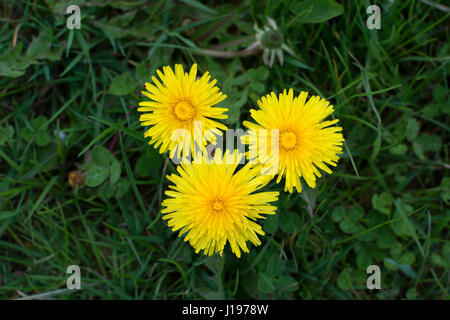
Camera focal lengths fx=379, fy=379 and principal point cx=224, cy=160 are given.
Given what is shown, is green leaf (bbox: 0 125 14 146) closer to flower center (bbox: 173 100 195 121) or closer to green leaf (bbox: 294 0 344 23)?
flower center (bbox: 173 100 195 121)

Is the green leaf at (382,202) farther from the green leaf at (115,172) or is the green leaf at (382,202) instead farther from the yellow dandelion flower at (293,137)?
the green leaf at (115,172)

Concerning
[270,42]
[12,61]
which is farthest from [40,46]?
[270,42]

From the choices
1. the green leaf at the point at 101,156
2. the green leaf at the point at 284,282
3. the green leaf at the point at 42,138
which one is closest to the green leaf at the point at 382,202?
the green leaf at the point at 284,282

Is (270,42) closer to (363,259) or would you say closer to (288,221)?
(288,221)

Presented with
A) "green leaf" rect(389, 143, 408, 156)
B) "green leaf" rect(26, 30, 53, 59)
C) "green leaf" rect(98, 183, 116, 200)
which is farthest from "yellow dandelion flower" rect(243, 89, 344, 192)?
"green leaf" rect(26, 30, 53, 59)

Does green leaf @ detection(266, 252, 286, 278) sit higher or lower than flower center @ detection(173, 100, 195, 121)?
lower

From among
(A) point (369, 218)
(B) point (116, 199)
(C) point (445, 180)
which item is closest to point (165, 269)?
(B) point (116, 199)
